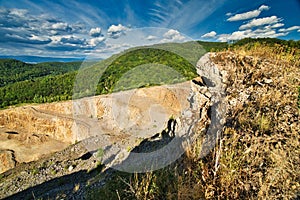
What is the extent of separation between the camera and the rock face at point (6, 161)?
34.6 ft

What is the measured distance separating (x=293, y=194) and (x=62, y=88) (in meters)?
17.6

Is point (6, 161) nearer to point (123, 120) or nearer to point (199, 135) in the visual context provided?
point (123, 120)

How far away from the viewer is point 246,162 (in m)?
3.12

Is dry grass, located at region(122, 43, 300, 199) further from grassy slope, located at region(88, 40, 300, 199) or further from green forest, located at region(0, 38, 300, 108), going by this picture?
green forest, located at region(0, 38, 300, 108)

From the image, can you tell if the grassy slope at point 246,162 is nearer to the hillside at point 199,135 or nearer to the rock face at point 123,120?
the hillside at point 199,135

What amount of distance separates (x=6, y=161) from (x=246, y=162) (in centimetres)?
1165

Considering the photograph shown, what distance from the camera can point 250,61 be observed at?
6.21m

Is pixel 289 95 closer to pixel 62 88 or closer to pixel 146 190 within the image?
pixel 146 190

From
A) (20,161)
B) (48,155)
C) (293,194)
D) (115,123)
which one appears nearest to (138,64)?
(115,123)

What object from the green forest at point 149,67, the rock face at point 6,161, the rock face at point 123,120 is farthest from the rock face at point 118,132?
the green forest at point 149,67

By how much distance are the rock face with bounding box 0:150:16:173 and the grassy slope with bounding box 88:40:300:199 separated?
8.94 meters

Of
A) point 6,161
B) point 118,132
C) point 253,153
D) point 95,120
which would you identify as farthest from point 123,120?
point 6,161

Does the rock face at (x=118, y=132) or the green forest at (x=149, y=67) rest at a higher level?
the green forest at (x=149, y=67)

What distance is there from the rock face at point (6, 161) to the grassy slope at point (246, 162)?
894 centimetres
